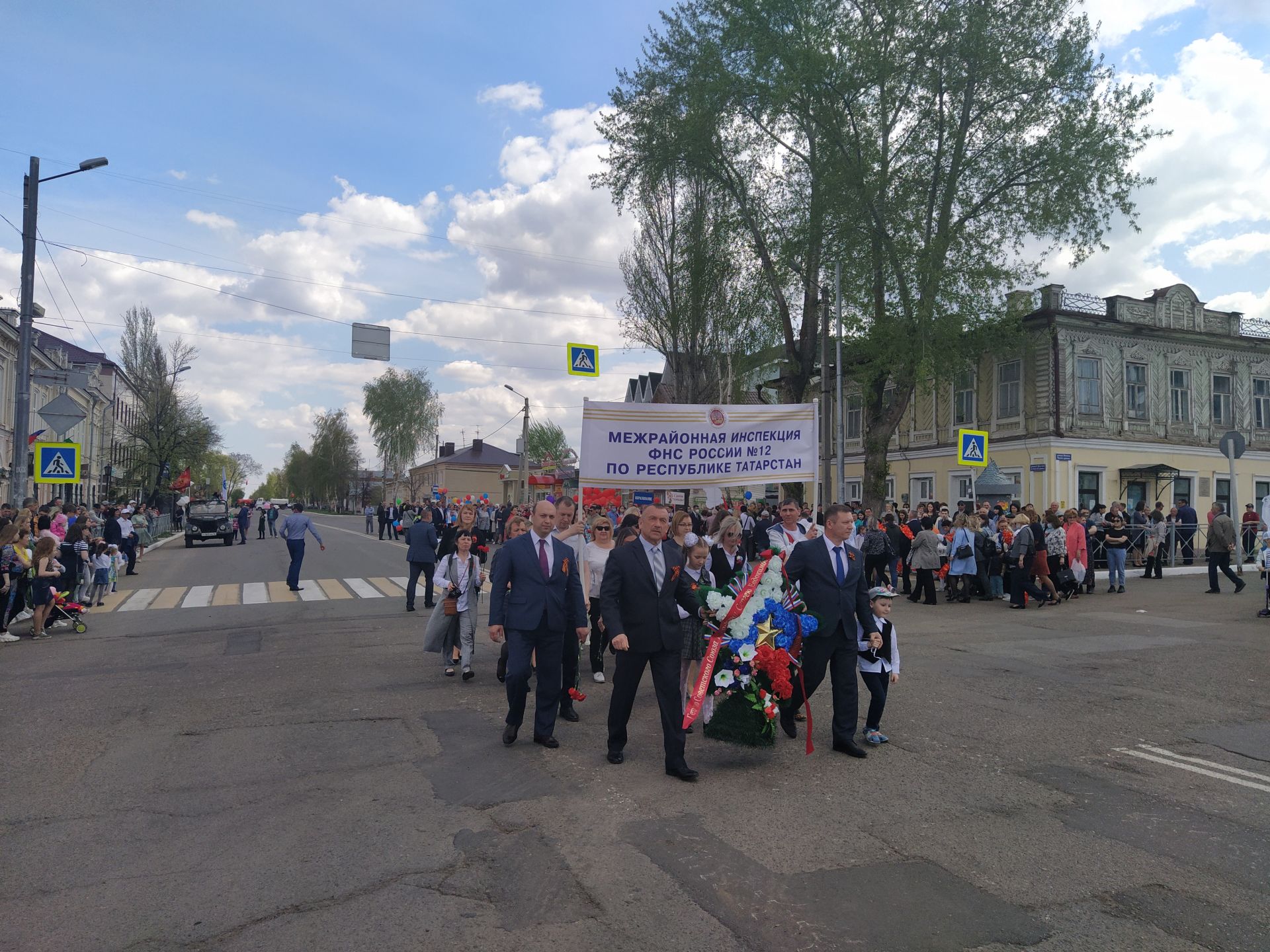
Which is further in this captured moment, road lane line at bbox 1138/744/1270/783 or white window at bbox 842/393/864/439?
white window at bbox 842/393/864/439

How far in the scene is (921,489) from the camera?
3609 cm

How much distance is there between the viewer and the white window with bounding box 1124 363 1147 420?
3142 cm

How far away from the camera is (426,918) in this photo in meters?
3.79

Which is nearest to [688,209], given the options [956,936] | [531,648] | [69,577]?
[69,577]

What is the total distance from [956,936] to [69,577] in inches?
569

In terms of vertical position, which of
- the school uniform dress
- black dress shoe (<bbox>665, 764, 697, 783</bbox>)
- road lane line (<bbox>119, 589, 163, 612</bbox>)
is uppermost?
the school uniform dress

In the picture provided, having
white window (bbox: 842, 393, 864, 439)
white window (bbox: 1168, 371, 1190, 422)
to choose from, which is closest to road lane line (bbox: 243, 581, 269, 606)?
white window (bbox: 842, 393, 864, 439)

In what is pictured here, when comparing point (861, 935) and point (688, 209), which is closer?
point (861, 935)

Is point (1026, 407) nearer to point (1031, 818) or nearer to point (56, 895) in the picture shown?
point (1031, 818)

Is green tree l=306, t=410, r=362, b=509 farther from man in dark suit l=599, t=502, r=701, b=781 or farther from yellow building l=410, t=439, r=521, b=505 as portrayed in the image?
man in dark suit l=599, t=502, r=701, b=781

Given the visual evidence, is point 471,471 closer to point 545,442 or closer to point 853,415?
point 545,442

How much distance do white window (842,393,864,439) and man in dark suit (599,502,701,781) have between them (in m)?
35.3

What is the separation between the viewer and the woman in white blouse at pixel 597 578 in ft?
30.3

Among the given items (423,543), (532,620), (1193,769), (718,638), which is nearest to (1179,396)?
(423,543)
